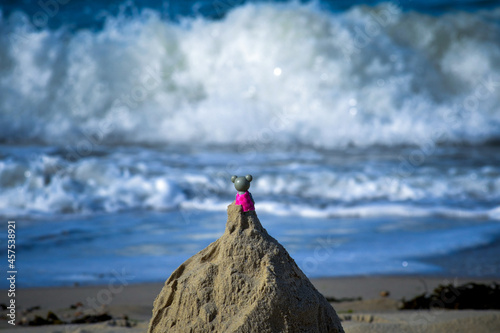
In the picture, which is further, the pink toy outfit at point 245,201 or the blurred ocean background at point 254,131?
the blurred ocean background at point 254,131

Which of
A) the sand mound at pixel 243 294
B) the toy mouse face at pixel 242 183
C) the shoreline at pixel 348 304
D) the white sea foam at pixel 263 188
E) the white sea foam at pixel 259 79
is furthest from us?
the white sea foam at pixel 259 79

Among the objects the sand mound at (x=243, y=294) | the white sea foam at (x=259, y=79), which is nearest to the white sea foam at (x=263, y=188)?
the white sea foam at (x=259, y=79)

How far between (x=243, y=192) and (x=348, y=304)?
6.72ft

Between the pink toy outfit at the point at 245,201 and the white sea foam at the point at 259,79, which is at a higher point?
the white sea foam at the point at 259,79

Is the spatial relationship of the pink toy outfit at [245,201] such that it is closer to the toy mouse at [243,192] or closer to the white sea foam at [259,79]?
the toy mouse at [243,192]

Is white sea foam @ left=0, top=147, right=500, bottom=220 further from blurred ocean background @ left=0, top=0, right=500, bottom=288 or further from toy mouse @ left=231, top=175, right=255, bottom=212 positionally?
toy mouse @ left=231, top=175, right=255, bottom=212

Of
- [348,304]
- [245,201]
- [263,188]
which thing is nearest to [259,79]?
[263,188]

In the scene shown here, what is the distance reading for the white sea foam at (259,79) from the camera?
40.4 feet

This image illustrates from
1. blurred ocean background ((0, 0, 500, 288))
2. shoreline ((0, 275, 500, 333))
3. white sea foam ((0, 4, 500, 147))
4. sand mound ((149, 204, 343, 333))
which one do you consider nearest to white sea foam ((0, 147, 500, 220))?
blurred ocean background ((0, 0, 500, 288))

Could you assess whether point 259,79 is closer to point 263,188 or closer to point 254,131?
point 254,131

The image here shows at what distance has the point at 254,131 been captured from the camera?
12.5m

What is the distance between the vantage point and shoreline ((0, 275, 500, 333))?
10.8 ft

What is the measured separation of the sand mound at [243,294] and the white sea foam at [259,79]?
9.53 m

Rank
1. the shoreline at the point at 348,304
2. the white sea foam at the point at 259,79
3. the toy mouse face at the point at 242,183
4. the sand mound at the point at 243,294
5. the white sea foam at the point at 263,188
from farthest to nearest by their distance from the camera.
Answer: the white sea foam at the point at 259,79
the white sea foam at the point at 263,188
the shoreline at the point at 348,304
the toy mouse face at the point at 242,183
the sand mound at the point at 243,294
